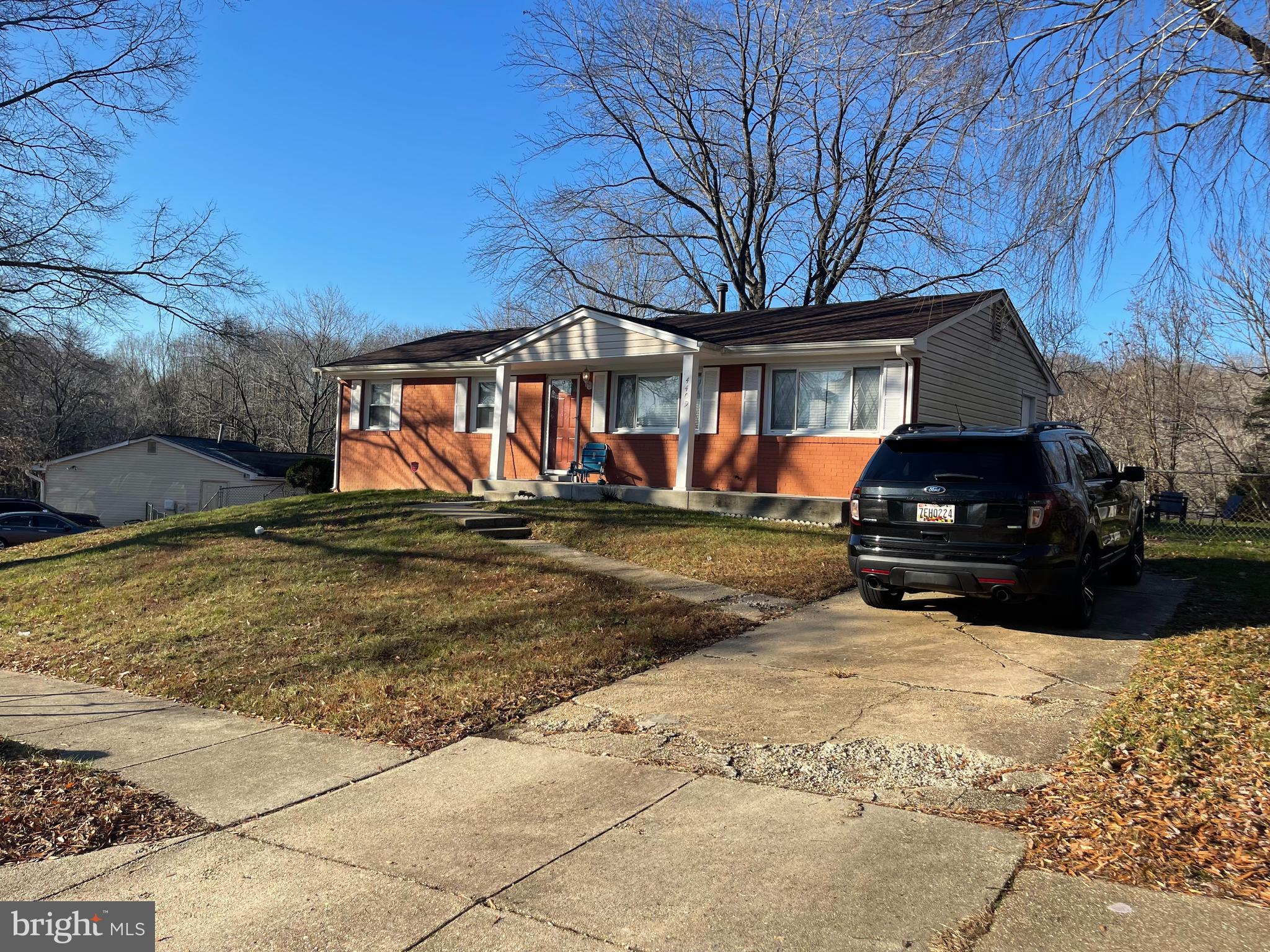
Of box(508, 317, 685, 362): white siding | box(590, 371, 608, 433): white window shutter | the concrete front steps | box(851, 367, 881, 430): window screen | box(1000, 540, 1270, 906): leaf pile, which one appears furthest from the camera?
box(590, 371, 608, 433): white window shutter

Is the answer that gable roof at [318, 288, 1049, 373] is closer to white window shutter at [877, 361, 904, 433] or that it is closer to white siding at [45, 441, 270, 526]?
white window shutter at [877, 361, 904, 433]

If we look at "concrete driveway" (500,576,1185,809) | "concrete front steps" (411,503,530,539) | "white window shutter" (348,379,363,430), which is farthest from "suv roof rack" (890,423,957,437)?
"white window shutter" (348,379,363,430)

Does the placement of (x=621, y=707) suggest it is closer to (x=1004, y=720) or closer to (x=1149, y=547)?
(x=1004, y=720)

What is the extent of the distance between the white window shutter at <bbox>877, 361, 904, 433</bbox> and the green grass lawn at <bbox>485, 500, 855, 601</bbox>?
228 cm

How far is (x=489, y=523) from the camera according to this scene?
1369 centimetres

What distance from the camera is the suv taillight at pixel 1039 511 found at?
6988 millimetres

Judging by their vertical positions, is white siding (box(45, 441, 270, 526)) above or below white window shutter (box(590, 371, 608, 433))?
below

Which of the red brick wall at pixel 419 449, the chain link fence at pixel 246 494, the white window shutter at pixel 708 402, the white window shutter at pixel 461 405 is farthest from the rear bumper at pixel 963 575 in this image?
the chain link fence at pixel 246 494

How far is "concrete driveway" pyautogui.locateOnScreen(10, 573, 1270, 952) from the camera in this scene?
314cm

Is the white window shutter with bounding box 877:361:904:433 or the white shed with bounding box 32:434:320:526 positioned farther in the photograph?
the white shed with bounding box 32:434:320:526

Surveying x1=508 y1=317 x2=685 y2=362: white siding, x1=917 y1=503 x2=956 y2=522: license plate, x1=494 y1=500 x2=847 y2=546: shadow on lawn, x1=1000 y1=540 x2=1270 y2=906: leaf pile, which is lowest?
x1=1000 y1=540 x2=1270 y2=906: leaf pile

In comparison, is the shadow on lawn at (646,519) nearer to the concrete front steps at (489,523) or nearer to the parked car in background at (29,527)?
the concrete front steps at (489,523)

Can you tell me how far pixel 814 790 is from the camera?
14.4 ft

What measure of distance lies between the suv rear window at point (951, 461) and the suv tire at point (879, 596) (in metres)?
1.25
